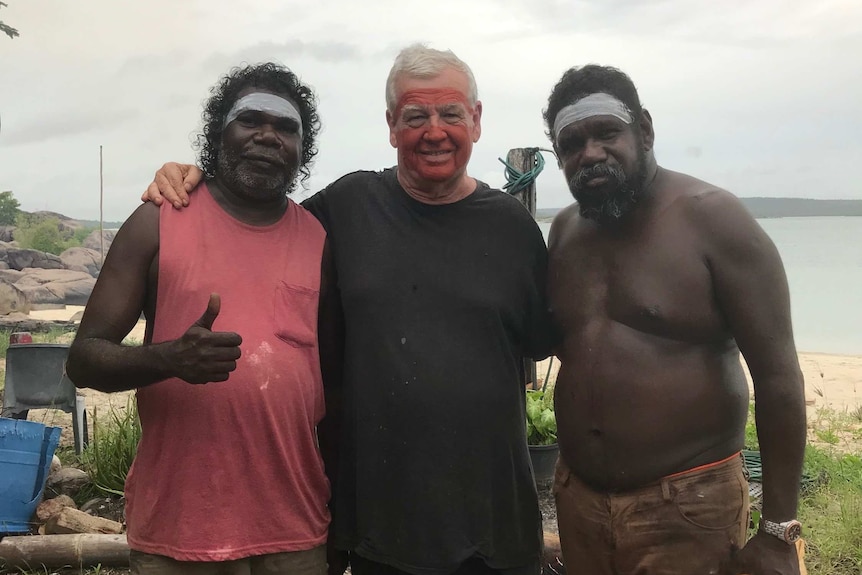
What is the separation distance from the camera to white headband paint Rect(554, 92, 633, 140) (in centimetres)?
255

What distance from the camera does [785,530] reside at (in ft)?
7.29

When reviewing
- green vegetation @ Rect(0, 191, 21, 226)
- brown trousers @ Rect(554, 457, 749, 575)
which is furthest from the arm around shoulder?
green vegetation @ Rect(0, 191, 21, 226)

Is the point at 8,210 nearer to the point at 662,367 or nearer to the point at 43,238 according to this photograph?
the point at 43,238

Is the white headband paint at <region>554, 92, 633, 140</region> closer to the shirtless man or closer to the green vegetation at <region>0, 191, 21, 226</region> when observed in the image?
the shirtless man

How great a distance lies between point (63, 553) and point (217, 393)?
254 centimetres

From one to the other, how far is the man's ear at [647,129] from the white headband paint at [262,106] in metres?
1.31

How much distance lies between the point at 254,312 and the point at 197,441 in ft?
1.45

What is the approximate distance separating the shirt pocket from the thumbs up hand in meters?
0.33

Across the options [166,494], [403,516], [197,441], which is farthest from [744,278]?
[166,494]

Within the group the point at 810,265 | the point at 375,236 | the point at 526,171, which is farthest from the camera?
the point at 810,265

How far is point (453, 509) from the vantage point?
92.6 inches

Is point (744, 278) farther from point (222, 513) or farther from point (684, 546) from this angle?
point (222, 513)

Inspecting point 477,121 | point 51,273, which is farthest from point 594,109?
point 51,273

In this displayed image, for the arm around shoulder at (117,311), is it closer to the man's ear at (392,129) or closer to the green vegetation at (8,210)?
the man's ear at (392,129)
